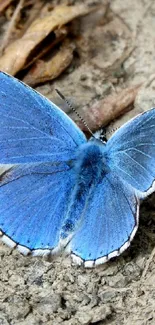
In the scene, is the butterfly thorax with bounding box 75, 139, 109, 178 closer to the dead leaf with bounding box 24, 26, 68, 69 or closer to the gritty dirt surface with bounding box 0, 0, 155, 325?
the gritty dirt surface with bounding box 0, 0, 155, 325

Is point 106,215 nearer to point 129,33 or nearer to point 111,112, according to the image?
point 111,112

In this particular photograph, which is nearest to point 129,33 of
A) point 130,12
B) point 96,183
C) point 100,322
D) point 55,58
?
point 130,12

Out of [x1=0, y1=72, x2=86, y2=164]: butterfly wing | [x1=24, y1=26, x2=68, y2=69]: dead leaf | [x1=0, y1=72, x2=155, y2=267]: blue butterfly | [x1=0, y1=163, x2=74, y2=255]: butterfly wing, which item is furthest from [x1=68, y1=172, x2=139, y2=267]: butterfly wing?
[x1=24, y1=26, x2=68, y2=69]: dead leaf

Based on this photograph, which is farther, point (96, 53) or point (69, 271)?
point (96, 53)

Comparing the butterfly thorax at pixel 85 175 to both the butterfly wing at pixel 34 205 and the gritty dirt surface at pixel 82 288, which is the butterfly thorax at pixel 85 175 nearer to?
the butterfly wing at pixel 34 205

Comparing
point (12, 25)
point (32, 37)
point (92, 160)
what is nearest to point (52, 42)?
point (32, 37)

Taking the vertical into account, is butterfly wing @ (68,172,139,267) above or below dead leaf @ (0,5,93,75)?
below

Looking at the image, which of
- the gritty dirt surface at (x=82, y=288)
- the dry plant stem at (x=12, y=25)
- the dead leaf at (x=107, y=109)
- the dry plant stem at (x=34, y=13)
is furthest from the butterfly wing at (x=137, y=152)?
the dry plant stem at (x=34, y=13)

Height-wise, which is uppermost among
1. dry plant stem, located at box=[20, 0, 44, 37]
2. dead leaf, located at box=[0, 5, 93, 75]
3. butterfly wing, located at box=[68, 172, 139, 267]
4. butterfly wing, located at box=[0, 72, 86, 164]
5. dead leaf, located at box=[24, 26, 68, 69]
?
dry plant stem, located at box=[20, 0, 44, 37]
